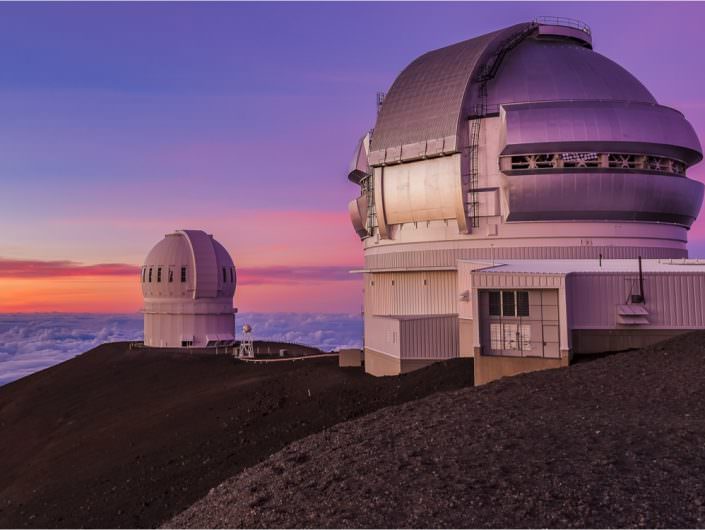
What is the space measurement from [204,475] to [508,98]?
65.4 ft

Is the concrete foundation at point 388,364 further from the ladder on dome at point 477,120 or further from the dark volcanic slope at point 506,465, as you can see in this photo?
the dark volcanic slope at point 506,465

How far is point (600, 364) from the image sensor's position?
661 inches

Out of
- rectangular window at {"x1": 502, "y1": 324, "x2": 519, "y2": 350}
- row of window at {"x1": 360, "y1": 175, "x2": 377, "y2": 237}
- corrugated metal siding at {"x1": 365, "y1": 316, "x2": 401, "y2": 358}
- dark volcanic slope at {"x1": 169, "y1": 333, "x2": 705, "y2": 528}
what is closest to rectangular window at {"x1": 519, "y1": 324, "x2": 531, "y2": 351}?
rectangular window at {"x1": 502, "y1": 324, "x2": 519, "y2": 350}

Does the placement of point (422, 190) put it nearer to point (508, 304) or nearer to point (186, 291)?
point (508, 304)

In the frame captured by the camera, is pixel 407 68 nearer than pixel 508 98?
No

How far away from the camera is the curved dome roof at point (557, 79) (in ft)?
92.8

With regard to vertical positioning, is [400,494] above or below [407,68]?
below

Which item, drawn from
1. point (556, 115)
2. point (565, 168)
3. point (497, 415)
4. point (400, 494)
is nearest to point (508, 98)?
point (556, 115)

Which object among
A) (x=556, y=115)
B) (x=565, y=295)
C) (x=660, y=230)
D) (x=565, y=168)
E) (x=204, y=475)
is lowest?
(x=204, y=475)

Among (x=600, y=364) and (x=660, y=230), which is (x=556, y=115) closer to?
(x=660, y=230)

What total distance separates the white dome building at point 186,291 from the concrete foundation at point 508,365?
30475 millimetres

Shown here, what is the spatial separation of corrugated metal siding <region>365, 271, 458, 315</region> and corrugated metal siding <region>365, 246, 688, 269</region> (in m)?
0.57

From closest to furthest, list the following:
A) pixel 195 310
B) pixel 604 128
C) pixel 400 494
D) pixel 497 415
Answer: pixel 400 494 < pixel 497 415 < pixel 604 128 < pixel 195 310

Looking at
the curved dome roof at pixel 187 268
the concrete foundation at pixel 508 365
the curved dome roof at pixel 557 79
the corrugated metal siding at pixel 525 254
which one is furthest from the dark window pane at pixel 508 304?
the curved dome roof at pixel 187 268
